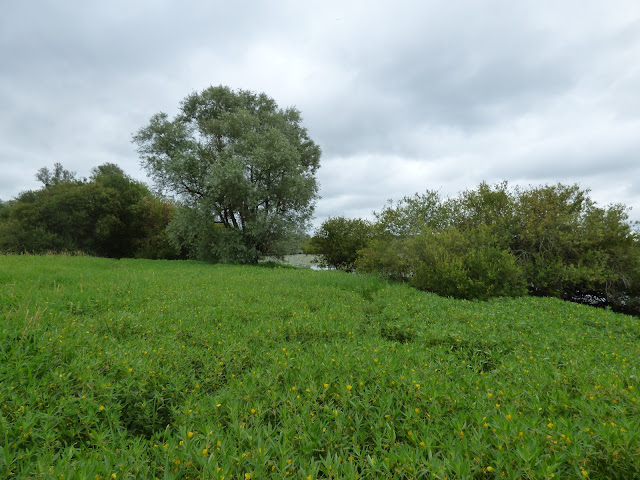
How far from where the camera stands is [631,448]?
225 centimetres

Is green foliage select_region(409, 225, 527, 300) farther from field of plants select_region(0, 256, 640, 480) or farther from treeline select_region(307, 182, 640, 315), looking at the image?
field of plants select_region(0, 256, 640, 480)

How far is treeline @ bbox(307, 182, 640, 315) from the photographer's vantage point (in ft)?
35.4

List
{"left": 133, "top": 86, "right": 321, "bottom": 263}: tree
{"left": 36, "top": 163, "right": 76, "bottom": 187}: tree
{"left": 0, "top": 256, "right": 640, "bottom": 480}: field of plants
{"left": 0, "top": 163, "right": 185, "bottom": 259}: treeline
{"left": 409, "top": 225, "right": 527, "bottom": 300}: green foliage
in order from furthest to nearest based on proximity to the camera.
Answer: {"left": 36, "top": 163, "right": 76, "bottom": 187}: tree < {"left": 0, "top": 163, "right": 185, "bottom": 259}: treeline < {"left": 133, "top": 86, "right": 321, "bottom": 263}: tree < {"left": 409, "top": 225, "right": 527, "bottom": 300}: green foliage < {"left": 0, "top": 256, "right": 640, "bottom": 480}: field of plants

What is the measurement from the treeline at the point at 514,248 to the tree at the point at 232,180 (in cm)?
840

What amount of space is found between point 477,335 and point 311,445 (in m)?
4.21

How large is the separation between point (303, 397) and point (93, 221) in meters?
30.6

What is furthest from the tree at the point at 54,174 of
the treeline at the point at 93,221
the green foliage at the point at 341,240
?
the green foliage at the point at 341,240

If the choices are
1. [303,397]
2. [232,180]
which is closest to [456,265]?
[303,397]

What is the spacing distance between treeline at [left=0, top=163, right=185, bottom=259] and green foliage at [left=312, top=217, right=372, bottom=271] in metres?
11.4

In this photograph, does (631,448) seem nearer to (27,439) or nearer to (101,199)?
(27,439)

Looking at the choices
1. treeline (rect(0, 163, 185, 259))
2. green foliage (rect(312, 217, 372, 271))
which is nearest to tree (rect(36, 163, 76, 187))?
treeline (rect(0, 163, 185, 259))

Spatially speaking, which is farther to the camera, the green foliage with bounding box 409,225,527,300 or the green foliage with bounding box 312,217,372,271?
the green foliage with bounding box 312,217,372,271

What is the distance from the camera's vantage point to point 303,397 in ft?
11.0

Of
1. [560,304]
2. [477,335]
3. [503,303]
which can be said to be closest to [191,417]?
[477,335]
